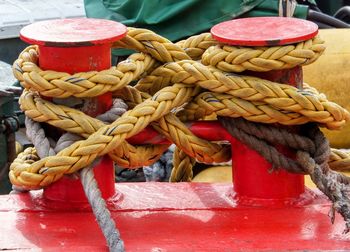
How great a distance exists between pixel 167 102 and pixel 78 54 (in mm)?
163

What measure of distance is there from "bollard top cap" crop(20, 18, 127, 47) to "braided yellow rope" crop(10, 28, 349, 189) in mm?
44

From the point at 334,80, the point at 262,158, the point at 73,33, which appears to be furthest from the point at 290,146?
the point at 334,80

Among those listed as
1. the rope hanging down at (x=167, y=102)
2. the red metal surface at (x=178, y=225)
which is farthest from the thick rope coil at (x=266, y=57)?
the red metal surface at (x=178, y=225)

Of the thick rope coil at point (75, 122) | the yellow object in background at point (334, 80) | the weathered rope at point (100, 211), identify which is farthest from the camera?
the yellow object in background at point (334, 80)

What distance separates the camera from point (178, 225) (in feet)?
4.33

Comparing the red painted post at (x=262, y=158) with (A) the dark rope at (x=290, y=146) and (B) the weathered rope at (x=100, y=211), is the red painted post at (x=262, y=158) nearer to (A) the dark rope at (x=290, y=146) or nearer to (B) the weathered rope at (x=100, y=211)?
(A) the dark rope at (x=290, y=146)

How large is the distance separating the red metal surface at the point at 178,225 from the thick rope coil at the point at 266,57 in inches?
9.6

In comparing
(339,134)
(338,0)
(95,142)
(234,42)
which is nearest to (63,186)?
(95,142)

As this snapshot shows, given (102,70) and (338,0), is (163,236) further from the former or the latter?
(338,0)

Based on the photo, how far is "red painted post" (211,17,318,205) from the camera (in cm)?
134

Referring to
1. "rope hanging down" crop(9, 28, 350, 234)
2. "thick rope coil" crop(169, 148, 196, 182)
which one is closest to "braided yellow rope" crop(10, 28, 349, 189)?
"rope hanging down" crop(9, 28, 350, 234)

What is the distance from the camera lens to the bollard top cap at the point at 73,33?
Answer: 1293 millimetres

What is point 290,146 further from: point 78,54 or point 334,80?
point 334,80

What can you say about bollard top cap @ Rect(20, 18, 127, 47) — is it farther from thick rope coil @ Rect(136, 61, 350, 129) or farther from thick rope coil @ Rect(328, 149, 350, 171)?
thick rope coil @ Rect(328, 149, 350, 171)
